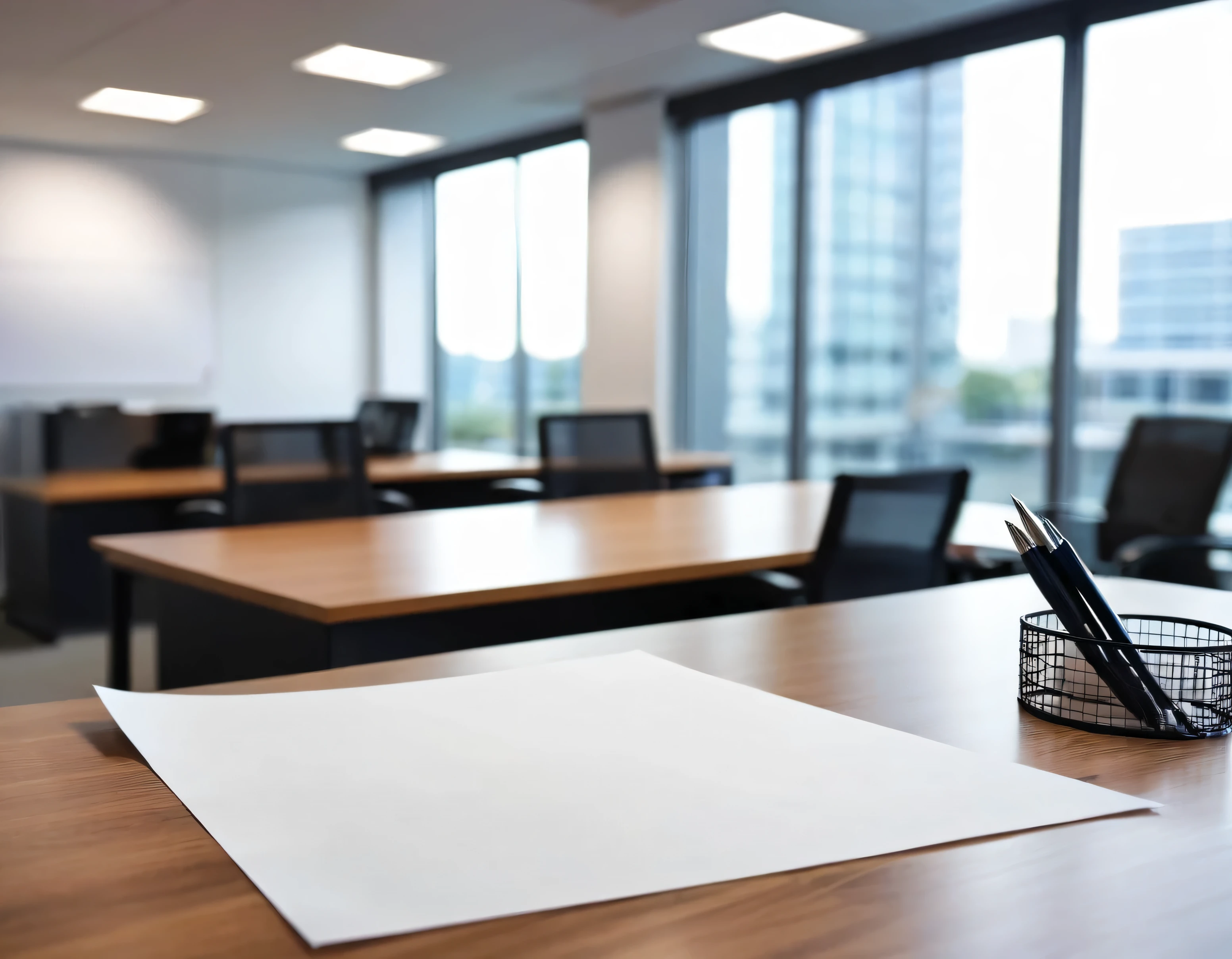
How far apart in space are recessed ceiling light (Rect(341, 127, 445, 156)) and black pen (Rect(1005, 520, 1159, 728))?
7021 mm

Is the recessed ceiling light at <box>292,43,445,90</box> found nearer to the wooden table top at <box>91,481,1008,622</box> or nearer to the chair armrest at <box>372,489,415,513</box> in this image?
the chair armrest at <box>372,489,415,513</box>

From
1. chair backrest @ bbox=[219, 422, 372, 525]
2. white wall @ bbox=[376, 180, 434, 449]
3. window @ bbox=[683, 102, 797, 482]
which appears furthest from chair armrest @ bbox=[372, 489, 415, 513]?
white wall @ bbox=[376, 180, 434, 449]

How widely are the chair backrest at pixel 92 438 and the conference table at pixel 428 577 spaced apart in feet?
7.08

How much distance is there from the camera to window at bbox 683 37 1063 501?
17.4 feet

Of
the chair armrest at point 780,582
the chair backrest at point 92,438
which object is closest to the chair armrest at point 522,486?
the chair backrest at point 92,438

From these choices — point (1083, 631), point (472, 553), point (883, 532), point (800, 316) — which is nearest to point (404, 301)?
point (800, 316)

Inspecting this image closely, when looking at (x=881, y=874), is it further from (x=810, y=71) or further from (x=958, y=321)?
(x=810, y=71)

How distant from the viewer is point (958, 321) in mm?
5586

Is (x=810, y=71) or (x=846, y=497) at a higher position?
(x=810, y=71)

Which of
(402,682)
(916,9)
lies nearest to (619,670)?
(402,682)

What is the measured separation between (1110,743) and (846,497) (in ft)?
5.40

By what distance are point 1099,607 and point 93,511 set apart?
514 cm

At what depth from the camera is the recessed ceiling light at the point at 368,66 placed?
5613 mm

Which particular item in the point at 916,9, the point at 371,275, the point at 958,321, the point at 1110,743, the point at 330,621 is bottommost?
the point at 330,621
